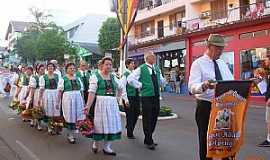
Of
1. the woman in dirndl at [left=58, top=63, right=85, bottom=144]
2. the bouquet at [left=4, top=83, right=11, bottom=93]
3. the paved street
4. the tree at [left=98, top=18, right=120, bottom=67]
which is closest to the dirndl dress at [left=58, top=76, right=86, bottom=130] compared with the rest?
the woman in dirndl at [left=58, top=63, right=85, bottom=144]

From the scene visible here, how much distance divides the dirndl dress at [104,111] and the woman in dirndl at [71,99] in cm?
183

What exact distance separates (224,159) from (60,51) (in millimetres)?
44269

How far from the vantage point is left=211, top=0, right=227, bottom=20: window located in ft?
100

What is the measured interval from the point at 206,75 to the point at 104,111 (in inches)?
121

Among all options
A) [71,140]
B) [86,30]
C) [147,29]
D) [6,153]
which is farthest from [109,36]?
[6,153]

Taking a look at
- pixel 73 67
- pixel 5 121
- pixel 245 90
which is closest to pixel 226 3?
pixel 5 121

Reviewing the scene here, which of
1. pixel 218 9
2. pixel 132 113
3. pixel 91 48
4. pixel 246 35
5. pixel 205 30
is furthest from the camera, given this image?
pixel 91 48

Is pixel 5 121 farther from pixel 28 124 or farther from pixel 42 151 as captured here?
pixel 42 151

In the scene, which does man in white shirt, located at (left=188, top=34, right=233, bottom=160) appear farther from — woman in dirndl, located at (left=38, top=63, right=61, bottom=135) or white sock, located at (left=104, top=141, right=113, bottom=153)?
woman in dirndl, located at (left=38, top=63, right=61, bottom=135)

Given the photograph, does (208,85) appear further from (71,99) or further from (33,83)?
(33,83)

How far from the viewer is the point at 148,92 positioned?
9195mm

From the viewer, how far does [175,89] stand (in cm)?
3353

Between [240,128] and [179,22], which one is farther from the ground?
[179,22]

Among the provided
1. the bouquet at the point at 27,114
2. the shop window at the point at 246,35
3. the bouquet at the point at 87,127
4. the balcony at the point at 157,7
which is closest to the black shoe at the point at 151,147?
the bouquet at the point at 87,127
